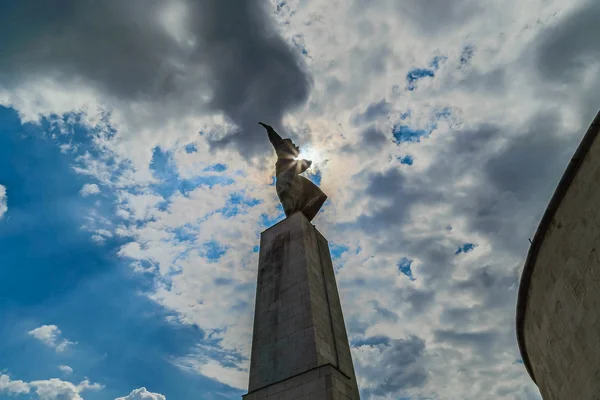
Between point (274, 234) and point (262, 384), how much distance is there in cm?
603

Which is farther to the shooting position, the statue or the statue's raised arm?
the statue's raised arm

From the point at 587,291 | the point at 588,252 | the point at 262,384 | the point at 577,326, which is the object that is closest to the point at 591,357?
the point at 577,326

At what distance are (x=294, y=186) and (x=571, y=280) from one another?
10.6m

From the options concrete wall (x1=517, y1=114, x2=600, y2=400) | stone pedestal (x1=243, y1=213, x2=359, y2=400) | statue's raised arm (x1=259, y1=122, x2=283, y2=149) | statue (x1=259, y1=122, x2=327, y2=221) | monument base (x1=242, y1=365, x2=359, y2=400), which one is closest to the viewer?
monument base (x1=242, y1=365, x2=359, y2=400)

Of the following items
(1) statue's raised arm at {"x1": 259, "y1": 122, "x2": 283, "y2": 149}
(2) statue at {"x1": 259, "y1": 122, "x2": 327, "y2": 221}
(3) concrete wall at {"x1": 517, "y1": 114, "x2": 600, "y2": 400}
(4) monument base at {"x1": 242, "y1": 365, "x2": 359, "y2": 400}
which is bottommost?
(4) monument base at {"x1": 242, "y1": 365, "x2": 359, "y2": 400}

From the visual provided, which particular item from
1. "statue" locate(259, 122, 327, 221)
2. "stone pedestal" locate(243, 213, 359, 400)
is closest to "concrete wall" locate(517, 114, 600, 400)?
"stone pedestal" locate(243, 213, 359, 400)

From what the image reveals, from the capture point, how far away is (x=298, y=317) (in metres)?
12.0

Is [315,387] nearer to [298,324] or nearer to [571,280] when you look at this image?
[298,324]

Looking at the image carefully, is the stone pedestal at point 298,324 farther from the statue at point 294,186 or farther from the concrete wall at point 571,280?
the concrete wall at point 571,280

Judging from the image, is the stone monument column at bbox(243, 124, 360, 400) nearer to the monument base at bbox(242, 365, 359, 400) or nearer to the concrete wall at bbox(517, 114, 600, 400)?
the monument base at bbox(242, 365, 359, 400)

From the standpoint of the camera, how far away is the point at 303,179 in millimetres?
17734

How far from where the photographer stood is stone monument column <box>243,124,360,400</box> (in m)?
10.4

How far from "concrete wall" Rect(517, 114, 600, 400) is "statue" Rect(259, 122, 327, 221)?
834cm

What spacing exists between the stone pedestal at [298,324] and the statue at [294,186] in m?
1.04
